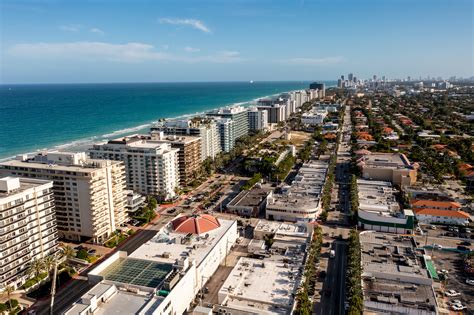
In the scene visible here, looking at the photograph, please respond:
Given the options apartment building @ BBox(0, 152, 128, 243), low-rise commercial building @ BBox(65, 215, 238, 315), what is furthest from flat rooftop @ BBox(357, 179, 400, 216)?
apartment building @ BBox(0, 152, 128, 243)

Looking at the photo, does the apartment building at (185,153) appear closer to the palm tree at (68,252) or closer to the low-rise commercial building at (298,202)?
the low-rise commercial building at (298,202)

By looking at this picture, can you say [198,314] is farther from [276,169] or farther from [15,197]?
[276,169]

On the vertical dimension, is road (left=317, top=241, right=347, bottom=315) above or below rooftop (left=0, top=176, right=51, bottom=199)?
below

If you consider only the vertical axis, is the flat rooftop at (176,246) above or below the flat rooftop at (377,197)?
above

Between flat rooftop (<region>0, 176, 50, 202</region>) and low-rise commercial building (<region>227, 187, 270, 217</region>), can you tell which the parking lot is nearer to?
low-rise commercial building (<region>227, 187, 270, 217</region>)

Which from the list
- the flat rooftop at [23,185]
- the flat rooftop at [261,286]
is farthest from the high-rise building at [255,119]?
the flat rooftop at [23,185]

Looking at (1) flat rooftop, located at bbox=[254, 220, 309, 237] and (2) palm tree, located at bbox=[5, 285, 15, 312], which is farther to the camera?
(1) flat rooftop, located at bbox=[254, 220, 309, 237]

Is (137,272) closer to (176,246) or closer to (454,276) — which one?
(176,246)
